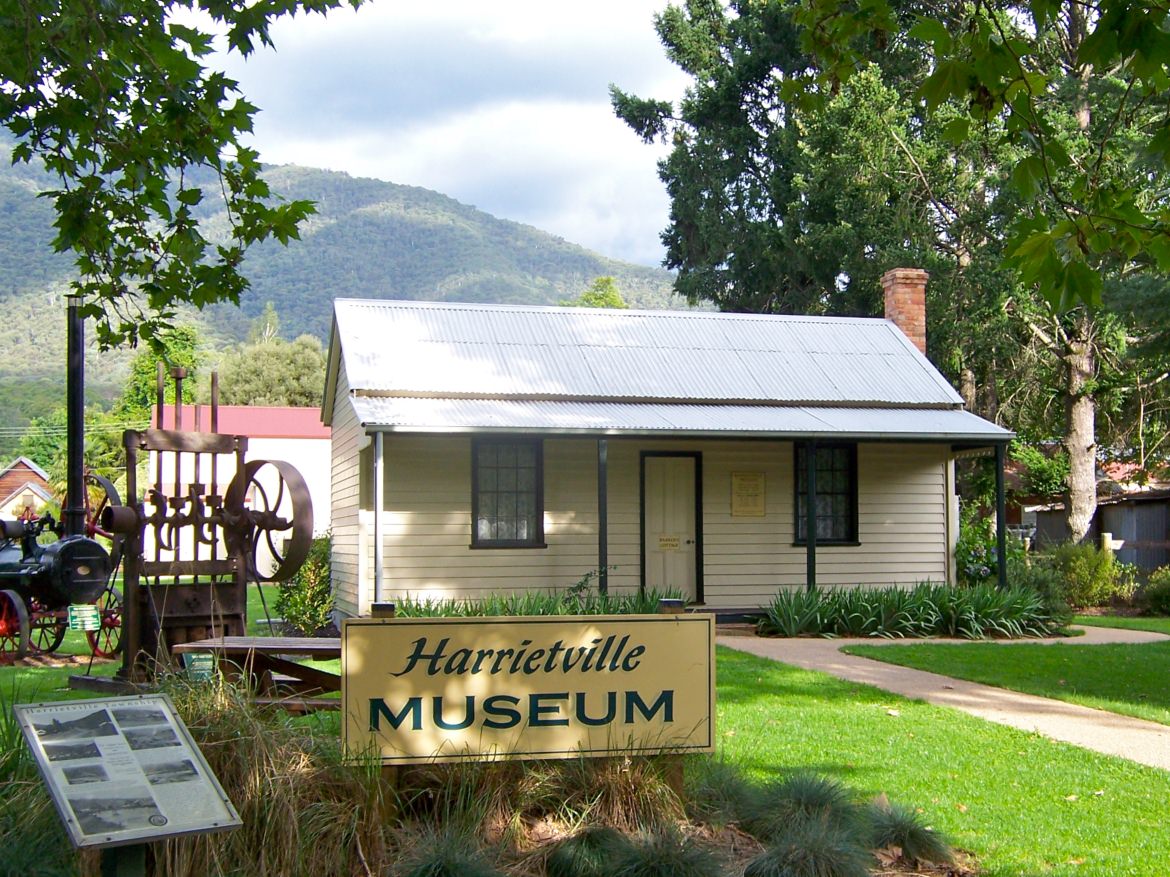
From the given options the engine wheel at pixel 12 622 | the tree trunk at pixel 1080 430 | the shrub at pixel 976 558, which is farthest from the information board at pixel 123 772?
the tree trunk at pixel 1080 430

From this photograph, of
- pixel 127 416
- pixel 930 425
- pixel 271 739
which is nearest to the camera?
pixel 271 739

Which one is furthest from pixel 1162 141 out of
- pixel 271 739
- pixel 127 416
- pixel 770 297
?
pixel 127 416

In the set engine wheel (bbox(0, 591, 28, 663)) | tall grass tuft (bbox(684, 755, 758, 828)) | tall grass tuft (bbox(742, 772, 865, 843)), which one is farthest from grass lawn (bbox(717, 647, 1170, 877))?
engine wheel (bbox(0, 591, 28, 663))

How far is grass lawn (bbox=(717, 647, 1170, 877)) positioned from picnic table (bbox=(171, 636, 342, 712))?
2.41 meters

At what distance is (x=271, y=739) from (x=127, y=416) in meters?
50.1

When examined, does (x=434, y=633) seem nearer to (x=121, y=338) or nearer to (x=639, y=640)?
(x=639, y=640)

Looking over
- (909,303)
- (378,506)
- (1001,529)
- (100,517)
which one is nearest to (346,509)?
(378,506)

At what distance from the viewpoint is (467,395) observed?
634 inches

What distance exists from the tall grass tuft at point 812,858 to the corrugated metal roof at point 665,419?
10.1m

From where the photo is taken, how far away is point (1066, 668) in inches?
479

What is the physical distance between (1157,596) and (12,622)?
17524mm

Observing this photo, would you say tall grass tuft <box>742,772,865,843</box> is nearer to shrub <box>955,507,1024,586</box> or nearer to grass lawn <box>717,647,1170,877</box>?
grass lawn <box>717,647,1170,877</box>

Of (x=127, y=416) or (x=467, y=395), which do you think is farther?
(x=127, y=416)

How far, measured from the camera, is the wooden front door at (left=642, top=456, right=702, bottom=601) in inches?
669
